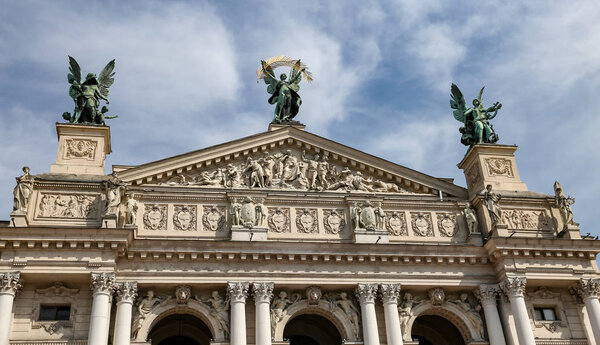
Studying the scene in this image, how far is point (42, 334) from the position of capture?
75.2 ft

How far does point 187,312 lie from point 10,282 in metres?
6.48

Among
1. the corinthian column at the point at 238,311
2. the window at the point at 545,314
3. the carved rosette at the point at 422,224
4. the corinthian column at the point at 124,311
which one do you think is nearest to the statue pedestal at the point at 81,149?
the corinthian column at the point at 124,311

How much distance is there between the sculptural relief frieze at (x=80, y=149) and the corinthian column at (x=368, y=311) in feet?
40.8

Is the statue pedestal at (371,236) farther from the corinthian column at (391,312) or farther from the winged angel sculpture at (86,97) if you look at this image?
the winged angel sculpture at (86,97)

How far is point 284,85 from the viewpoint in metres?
31.5

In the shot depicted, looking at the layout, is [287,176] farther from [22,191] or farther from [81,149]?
[22,191]

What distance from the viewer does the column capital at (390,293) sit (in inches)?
998

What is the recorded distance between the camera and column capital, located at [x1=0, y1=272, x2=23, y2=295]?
22719 millimetres

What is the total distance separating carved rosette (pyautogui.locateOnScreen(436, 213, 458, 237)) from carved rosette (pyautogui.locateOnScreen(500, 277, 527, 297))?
10.5 ft

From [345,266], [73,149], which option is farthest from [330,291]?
[73,149]

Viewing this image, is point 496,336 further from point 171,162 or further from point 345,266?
point 171,162

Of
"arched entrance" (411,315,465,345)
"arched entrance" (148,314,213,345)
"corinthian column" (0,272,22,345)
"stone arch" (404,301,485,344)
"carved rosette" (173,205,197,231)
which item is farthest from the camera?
"arched entrance" (411,315,465,345)

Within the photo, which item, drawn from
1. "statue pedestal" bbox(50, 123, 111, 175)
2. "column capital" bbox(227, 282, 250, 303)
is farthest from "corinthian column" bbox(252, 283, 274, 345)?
"statue pedestal" bbox(50, 123, 111, 175)

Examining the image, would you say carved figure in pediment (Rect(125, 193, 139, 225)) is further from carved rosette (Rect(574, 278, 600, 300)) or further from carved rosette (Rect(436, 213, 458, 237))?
carved rosette (Rect(574, 278, 600, 300))
